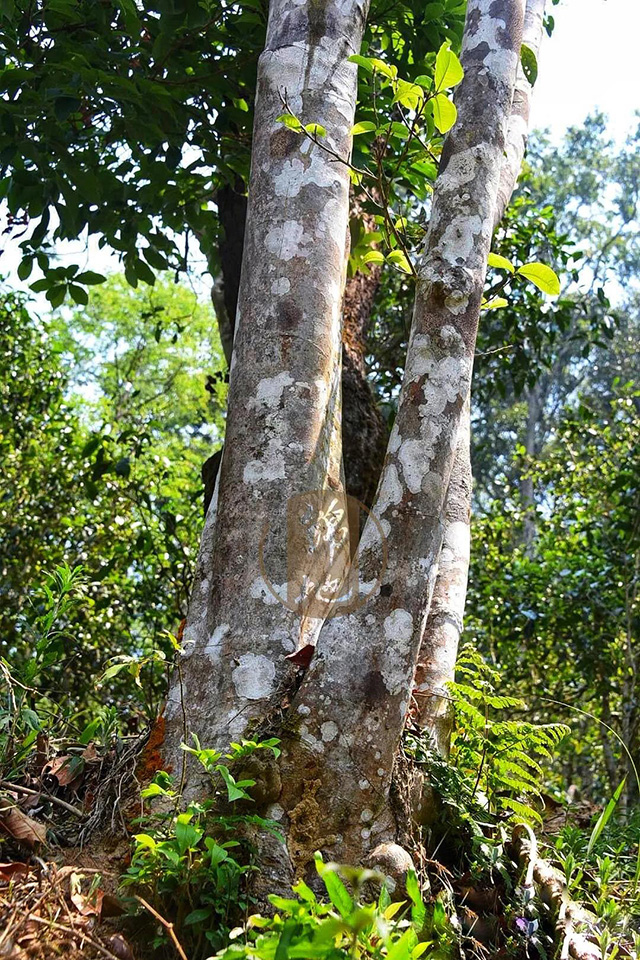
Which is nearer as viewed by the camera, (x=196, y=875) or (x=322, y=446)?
(x=196, y=875)

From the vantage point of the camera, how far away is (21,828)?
2016mm

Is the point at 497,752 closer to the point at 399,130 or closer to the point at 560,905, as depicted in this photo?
the point at 560,905

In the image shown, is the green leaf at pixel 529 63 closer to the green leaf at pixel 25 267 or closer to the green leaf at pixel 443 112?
the green leaf at pixel 443 112

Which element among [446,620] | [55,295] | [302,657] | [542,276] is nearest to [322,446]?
[302,657]

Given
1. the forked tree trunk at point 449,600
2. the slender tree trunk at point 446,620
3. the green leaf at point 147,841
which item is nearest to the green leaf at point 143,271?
the forked tree trunk at point 449,600

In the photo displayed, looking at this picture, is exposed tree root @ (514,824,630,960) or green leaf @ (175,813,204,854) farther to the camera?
exposed tree root @ (514,824,630,960)

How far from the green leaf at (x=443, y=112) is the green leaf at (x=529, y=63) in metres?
1.47

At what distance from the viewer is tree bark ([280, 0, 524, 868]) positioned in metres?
2.02

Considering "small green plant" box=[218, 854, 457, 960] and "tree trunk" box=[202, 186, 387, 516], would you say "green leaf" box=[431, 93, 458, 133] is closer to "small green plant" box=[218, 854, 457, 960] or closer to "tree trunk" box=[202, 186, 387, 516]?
"tree trunk" box=[202, 186, 387, 516]

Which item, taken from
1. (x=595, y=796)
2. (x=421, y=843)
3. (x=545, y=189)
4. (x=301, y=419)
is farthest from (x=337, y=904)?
(x=545, y=189)

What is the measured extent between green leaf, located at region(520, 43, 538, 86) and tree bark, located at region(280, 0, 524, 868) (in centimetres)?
100

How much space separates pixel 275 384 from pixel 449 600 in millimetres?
899

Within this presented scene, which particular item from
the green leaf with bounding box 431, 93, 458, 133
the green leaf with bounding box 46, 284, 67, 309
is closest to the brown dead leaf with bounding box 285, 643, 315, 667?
the green leaf with bounding box 431, 93, 458, 133

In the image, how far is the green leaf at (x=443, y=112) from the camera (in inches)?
92.5
